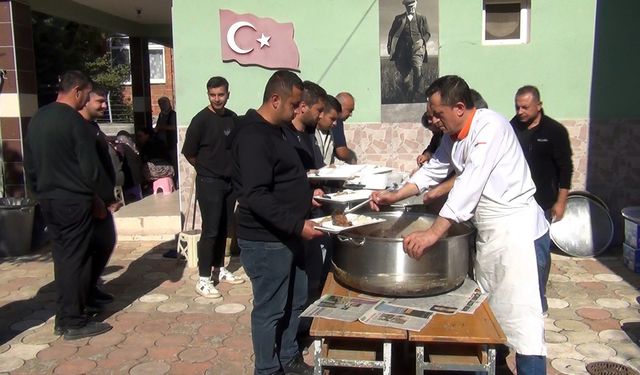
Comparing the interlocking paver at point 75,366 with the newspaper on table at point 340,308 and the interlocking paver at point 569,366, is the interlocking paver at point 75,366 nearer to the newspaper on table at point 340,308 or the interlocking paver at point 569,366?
the newspaper on table at point 340,308

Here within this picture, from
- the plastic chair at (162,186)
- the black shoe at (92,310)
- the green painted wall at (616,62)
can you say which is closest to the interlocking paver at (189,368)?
the black shoe at (92,310)

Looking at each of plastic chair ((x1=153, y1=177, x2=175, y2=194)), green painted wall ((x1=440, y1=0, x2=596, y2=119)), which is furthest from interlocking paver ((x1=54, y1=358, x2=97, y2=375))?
plastic chair ((x1=153, y1=177, x2=175, y2=194))

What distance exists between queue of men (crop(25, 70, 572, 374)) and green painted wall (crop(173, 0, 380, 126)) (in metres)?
1.39

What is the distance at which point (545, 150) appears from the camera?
15.6ft

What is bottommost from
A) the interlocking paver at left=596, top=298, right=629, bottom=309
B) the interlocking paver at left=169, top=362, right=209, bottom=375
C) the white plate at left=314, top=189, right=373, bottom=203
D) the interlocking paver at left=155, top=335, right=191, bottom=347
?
the interlocking paver at left=169, top=362, right=209, bottom=375

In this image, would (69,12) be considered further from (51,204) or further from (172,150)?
(51,204)

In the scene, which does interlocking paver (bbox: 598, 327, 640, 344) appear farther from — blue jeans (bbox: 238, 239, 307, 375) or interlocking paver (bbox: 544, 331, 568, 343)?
blue jeans (bbox: 238, 239, 307, 375)

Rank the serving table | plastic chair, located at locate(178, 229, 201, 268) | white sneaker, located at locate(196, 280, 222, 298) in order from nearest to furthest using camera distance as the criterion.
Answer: the serving table → white sneaker, located at locate(196, 280, 222, 298) → plastic chair, located at locate(178, 229, 201, 268)

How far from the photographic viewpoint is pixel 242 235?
3.51 m

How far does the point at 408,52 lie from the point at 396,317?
180 inches

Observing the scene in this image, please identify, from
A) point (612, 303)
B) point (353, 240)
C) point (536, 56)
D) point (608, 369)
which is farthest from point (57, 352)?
point (536, 56)

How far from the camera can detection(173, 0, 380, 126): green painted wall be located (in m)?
6.92

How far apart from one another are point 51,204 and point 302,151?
1.85 m

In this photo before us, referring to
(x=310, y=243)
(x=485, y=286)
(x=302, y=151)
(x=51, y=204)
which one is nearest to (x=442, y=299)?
(x=485, y=286)
